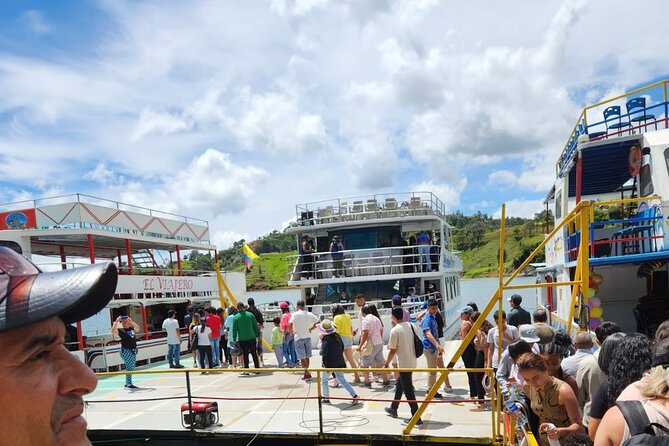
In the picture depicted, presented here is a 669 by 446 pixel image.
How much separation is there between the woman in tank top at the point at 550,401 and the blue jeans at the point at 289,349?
771 cm

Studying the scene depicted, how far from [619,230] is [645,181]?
1.30 metres

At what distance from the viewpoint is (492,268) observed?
3356 inches

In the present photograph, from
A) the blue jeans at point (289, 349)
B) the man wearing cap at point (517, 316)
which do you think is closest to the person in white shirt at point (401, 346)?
the man wearing cap at point (517, 316)

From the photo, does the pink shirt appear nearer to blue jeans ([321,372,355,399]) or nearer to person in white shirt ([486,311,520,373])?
blue jeans ([321,372,355,399])

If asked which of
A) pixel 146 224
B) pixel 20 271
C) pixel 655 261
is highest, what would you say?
pixel 146 224

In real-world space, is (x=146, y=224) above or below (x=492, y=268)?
above

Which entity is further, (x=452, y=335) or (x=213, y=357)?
(x=452, y=335)

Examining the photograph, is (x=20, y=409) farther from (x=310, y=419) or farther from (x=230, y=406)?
(x=230, y=406)

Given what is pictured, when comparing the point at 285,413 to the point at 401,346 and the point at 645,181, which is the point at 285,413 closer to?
the point at 401,346

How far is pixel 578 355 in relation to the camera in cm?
498

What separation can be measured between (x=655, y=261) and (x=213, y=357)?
1020 centimetres

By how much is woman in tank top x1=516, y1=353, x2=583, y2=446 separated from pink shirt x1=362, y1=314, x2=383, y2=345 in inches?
192

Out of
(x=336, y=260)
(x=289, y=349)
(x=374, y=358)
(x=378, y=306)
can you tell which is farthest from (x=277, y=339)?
(x=336, y=260)

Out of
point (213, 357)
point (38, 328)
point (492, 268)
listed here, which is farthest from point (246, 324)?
Answer: point (492, 268)
